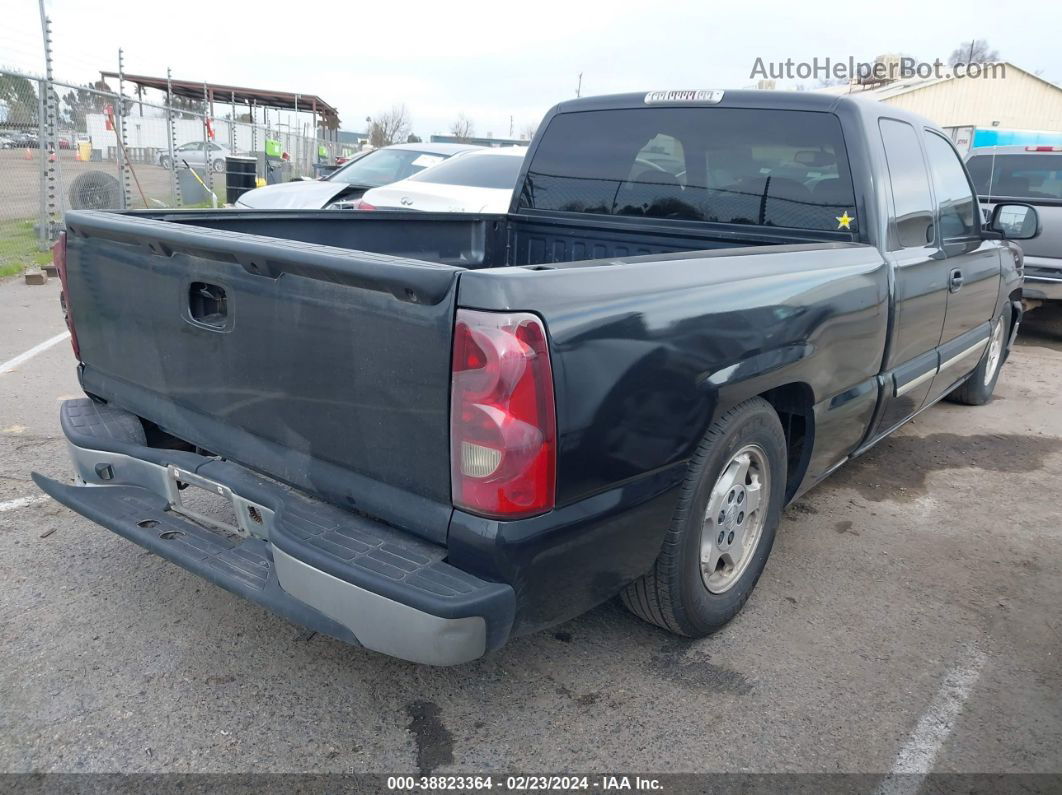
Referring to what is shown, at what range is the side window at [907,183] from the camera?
3.70m

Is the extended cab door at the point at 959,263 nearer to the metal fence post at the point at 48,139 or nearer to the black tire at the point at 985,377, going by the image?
the black tire at the point at 985,377

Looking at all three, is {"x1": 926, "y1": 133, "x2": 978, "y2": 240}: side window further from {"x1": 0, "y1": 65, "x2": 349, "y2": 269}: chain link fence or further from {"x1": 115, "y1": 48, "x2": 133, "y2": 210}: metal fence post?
{"x1": 115, "y1": 48, "x2": 133, "y2": 210}: metal fence post

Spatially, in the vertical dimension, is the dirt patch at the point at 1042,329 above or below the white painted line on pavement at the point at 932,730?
above

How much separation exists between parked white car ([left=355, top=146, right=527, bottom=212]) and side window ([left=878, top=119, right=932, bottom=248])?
4.11 metres

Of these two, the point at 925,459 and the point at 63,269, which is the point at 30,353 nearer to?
the point at 63,269

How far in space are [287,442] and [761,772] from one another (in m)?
1.64

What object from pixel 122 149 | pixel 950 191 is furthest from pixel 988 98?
pixel 950 191

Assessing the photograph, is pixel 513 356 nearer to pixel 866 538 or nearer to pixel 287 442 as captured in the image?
pixel 287 442

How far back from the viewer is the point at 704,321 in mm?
2480

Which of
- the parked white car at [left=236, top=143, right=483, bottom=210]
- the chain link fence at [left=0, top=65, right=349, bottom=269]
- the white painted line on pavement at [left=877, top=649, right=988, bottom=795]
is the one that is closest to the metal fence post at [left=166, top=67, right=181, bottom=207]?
the chain link fence at [left=0, top=65, right=349, bottom=269]

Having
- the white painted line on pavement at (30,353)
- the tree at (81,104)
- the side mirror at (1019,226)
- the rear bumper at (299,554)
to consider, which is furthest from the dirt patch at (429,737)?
the tree at (81,104)

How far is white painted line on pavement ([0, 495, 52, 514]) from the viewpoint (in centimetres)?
376

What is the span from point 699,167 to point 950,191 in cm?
148

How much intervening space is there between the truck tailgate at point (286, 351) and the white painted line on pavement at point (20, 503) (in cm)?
113
